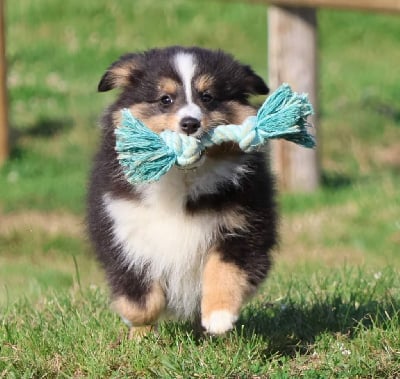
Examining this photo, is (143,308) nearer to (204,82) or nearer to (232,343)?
(232,343)

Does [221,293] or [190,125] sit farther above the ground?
[190,125]

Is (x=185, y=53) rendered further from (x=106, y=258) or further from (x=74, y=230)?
(x=74, y=230)

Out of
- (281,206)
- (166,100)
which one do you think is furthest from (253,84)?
(281,206)

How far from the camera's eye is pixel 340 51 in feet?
53.2

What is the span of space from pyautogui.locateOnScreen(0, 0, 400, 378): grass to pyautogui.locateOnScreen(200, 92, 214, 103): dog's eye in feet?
3.56

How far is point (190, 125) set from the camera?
170 inches

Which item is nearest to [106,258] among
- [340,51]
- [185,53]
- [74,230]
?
[185,53]

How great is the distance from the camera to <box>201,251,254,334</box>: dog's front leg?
4.32 m

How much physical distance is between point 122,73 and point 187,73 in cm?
40

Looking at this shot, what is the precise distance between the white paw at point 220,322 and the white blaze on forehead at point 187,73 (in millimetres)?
870

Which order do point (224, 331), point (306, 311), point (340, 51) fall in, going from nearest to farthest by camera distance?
point (224, 331), point (306, 311), point (340, 51)

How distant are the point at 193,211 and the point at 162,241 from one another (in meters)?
0.20

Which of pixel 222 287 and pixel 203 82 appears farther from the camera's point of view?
pixel 203 82

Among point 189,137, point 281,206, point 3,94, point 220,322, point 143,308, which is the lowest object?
point 281,206
